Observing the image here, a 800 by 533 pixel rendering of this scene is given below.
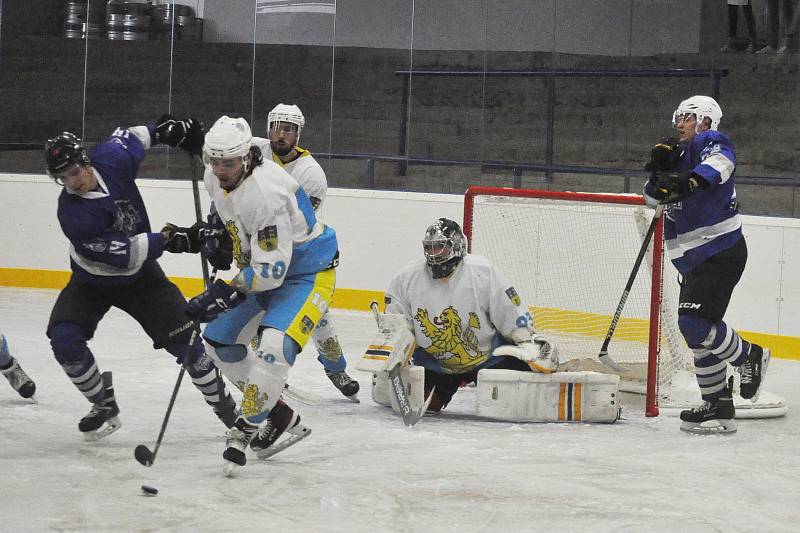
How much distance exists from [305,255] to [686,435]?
1703 mm

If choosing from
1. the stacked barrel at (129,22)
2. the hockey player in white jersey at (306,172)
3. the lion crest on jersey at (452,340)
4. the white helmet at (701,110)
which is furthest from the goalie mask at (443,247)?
the stacked barrel at (129,22)

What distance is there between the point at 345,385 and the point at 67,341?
1385 millimetres

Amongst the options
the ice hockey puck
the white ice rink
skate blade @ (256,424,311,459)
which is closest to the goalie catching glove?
the white ice rink

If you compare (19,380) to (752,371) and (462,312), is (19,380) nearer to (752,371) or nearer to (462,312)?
(462,312)

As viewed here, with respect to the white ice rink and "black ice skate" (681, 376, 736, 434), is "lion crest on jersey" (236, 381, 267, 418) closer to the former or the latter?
the white ice rink

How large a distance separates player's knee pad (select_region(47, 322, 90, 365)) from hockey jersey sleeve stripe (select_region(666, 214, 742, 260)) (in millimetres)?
2267

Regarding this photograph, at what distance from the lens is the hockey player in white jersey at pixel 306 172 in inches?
201

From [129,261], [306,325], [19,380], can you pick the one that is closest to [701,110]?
[306,325]

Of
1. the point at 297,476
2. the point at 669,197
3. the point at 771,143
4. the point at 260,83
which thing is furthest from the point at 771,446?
the point at 260,83

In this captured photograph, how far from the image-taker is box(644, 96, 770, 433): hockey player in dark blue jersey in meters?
4.69

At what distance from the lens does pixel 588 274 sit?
639 cm

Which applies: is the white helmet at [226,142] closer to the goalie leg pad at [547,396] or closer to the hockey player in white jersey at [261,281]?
the hockey player in white jersey at [261,281]

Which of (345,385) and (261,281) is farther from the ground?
(261,281)

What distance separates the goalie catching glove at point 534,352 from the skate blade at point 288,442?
0.94 m
